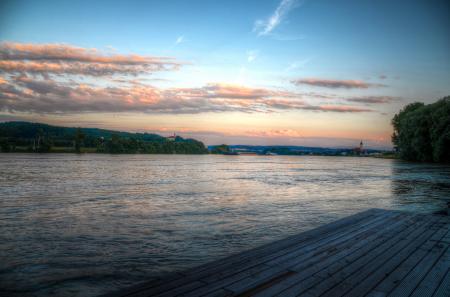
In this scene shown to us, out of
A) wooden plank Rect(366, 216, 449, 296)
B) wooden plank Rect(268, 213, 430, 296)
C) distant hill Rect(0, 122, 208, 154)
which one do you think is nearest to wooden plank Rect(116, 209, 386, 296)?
wooden plank Rect(268, 213, 430, 296)

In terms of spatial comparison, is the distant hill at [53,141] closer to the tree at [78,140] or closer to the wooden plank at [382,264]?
the tree at [78,140]

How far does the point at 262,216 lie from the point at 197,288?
34.8ft

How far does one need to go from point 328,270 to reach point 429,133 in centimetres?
8243

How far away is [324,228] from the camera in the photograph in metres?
9.05

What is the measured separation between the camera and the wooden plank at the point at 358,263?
484 cm

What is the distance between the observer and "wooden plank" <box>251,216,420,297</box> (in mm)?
4797

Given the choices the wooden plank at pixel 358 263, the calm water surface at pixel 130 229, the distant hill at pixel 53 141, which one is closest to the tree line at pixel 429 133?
the calm water surface at pixel 130 229

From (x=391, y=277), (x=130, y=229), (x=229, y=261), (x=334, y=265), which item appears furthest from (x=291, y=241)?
(x=130, y=229)

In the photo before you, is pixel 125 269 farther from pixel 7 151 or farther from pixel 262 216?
pixel 7 151

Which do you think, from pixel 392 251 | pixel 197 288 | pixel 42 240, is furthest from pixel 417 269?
pixel 42 240

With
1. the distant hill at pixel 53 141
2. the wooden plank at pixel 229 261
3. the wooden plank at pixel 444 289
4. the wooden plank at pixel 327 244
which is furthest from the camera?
the distant hill at pixel 53 141

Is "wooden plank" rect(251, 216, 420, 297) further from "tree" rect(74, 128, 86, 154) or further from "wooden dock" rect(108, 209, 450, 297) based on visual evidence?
"tree" rect(74, 128, 86, 154)

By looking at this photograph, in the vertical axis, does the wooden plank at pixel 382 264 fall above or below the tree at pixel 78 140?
below

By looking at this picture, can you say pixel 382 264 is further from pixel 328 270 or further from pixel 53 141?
pixel 53 141
